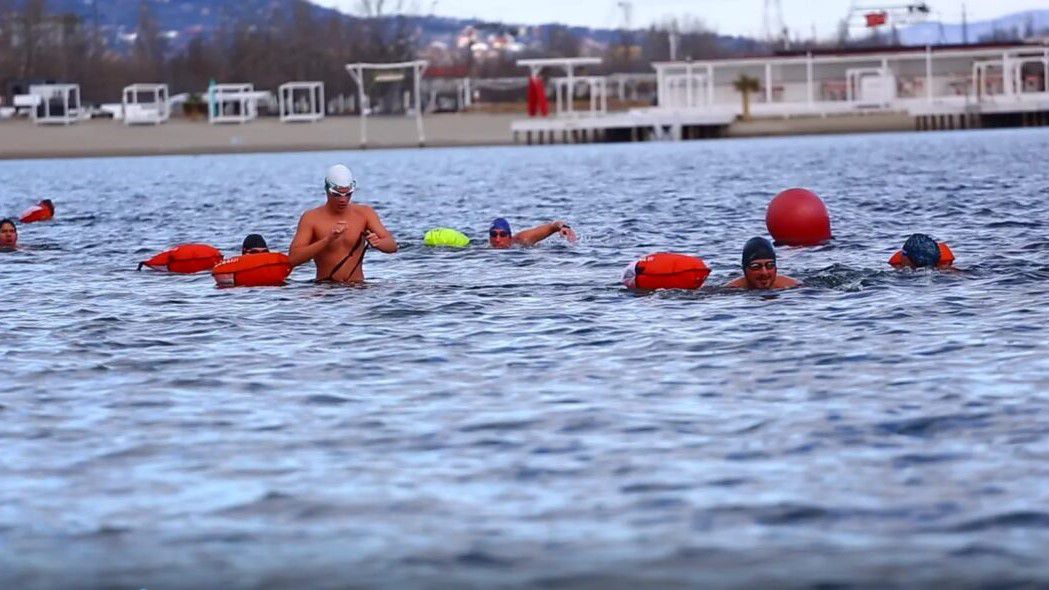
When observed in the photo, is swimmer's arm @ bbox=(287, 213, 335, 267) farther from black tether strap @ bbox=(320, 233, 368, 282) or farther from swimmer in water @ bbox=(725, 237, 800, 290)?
swimmer in water @ bbox=(725, 237, 800, 290)

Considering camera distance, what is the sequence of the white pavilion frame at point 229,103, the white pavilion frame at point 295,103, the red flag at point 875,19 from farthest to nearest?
the red flag at point 875,19 < the white pavilion frame at point 229,103 < the white pavilion frame at point 295,103

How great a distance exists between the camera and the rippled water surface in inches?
298

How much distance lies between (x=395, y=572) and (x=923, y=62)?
10578cm

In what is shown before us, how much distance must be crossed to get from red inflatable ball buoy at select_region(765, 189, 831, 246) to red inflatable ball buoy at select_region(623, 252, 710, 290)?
5.63 metres

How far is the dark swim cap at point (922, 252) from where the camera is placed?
17.7 meters

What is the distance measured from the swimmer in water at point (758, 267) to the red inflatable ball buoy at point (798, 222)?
541 cm

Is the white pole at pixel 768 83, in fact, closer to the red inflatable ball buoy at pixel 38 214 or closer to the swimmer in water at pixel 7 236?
the red inflatable ball buoy at pixel 38 214

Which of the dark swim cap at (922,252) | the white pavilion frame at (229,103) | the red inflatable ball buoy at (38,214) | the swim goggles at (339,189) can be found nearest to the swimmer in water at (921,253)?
the dark swim cap at (922,252)

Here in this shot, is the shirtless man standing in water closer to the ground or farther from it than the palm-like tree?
closer to the ground

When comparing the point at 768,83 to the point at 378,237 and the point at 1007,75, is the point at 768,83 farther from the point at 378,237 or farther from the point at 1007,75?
the point at 378,237

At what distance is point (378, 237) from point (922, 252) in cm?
550

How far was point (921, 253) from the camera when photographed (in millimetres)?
17703

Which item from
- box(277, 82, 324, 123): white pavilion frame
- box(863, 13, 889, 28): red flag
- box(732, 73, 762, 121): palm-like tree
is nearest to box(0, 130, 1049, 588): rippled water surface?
box(732, 73, 762, 121): palm-like tree

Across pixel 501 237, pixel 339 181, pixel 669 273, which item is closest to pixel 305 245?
pixel 339 181
